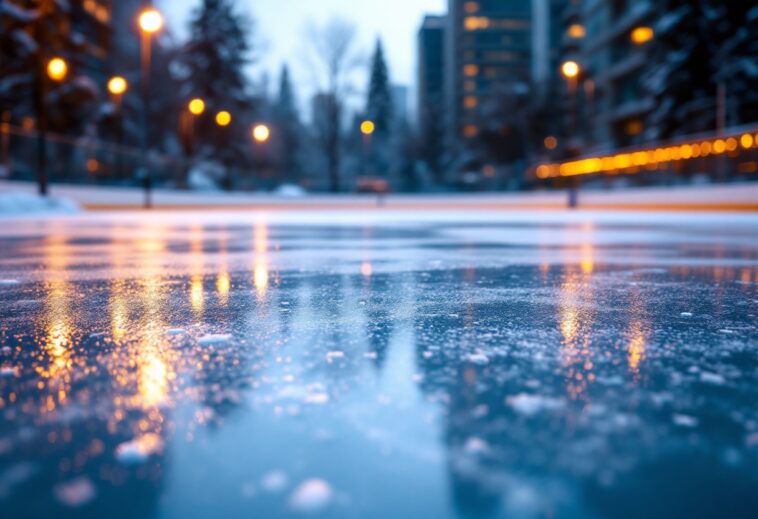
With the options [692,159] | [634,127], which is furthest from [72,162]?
[634,127]

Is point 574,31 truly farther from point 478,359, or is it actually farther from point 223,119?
point 478,359

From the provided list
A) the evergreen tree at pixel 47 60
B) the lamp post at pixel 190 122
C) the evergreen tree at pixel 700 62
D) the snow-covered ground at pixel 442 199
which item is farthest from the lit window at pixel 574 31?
the evergreen tree at pixel 47 60

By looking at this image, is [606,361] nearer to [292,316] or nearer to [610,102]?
[292,316]

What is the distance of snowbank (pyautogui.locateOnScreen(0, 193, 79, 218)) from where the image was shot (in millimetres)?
15273

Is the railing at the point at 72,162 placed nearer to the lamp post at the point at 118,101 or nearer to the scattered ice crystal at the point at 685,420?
the lamp post at the point at 118,101

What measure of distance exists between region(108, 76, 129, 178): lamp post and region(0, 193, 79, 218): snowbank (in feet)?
19.0

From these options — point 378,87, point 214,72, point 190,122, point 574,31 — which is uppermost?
point 574,31

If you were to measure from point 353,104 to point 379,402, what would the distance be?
39.0 metres

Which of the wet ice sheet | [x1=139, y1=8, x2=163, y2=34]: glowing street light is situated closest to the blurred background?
[x1=139, y1=8, x2=163, y2=34]: glowing street light

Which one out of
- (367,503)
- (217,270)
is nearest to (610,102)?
(217,270)

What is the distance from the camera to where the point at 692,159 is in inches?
774

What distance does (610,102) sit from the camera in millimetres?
52406

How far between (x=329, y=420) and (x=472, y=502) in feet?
1.63

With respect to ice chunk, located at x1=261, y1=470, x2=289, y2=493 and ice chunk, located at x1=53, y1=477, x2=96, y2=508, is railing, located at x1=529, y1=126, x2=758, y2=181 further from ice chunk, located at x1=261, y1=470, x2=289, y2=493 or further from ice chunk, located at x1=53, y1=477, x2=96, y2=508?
ice chunk, located at x1=53, y1=477, x2=96, y2=508
